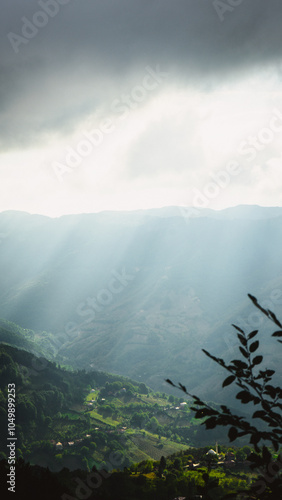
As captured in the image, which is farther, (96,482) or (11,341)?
(11,341)

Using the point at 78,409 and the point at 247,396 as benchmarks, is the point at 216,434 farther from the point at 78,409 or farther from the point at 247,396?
the point at 247,396

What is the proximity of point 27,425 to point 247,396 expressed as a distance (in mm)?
121536

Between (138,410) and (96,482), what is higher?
(96,482)

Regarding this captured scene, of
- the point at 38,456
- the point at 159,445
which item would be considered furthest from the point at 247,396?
the point at 159,445

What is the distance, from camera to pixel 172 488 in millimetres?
49031

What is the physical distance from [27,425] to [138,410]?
207 ft

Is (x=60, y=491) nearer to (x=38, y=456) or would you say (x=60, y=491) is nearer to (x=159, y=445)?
(x=38, y=456)

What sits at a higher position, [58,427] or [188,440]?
[58,427]

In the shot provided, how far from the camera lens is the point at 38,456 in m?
92.9

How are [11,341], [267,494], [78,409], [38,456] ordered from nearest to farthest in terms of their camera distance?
[267,494], [38,456], [78,409], [11,341]

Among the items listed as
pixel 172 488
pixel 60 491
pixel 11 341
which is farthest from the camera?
pixel 11 341

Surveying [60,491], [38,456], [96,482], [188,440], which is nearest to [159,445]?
[188,440]

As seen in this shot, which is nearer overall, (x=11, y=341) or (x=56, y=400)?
(x=56, y=400)

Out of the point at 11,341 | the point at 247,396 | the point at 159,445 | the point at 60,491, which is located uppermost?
the point at 11,341
